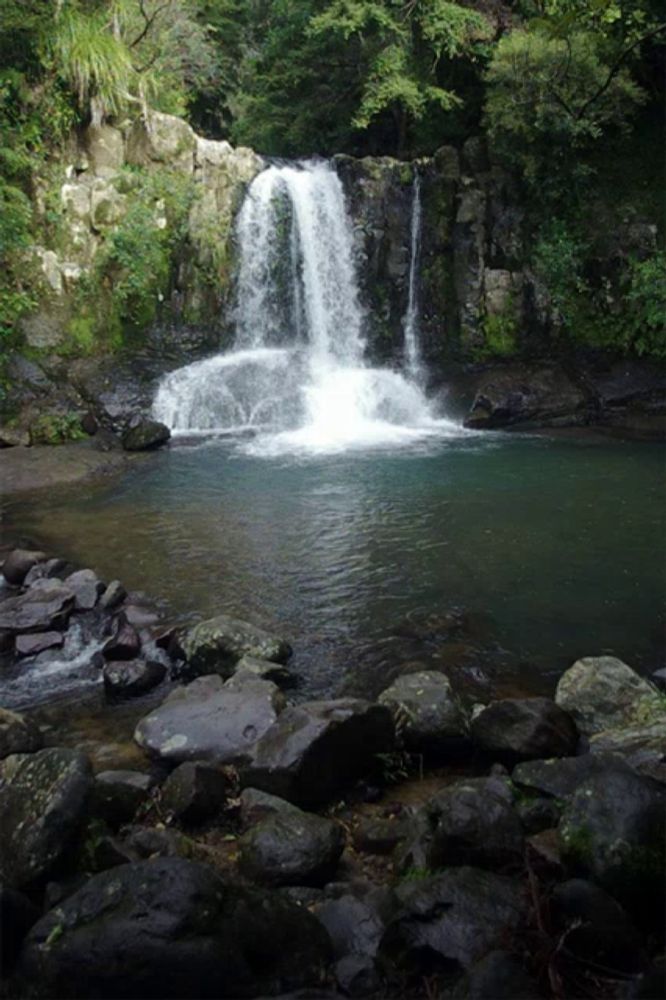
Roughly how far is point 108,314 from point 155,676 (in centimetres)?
1214

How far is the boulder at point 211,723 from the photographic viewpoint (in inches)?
175

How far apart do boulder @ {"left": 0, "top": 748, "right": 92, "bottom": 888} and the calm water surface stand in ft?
7.32

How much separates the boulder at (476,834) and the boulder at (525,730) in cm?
99

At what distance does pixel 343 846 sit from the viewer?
355cm

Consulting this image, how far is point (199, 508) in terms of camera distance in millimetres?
9945

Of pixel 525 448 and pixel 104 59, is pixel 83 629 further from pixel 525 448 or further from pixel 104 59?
pixel 104 59

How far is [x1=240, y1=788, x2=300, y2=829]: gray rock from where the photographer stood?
12.6 feet

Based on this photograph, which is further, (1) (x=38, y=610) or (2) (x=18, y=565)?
(2) (x=18, y=565)

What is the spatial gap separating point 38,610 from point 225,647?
1.90m

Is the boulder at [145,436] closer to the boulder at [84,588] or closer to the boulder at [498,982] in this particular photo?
the boulder at [84,588]

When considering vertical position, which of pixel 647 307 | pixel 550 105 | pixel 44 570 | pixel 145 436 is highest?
pixel 550 105

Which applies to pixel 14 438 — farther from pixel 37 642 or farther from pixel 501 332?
pixel 501 332

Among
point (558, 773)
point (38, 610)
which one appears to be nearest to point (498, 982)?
point (558, 773)

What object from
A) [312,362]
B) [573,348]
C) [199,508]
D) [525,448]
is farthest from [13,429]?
[573,348]
